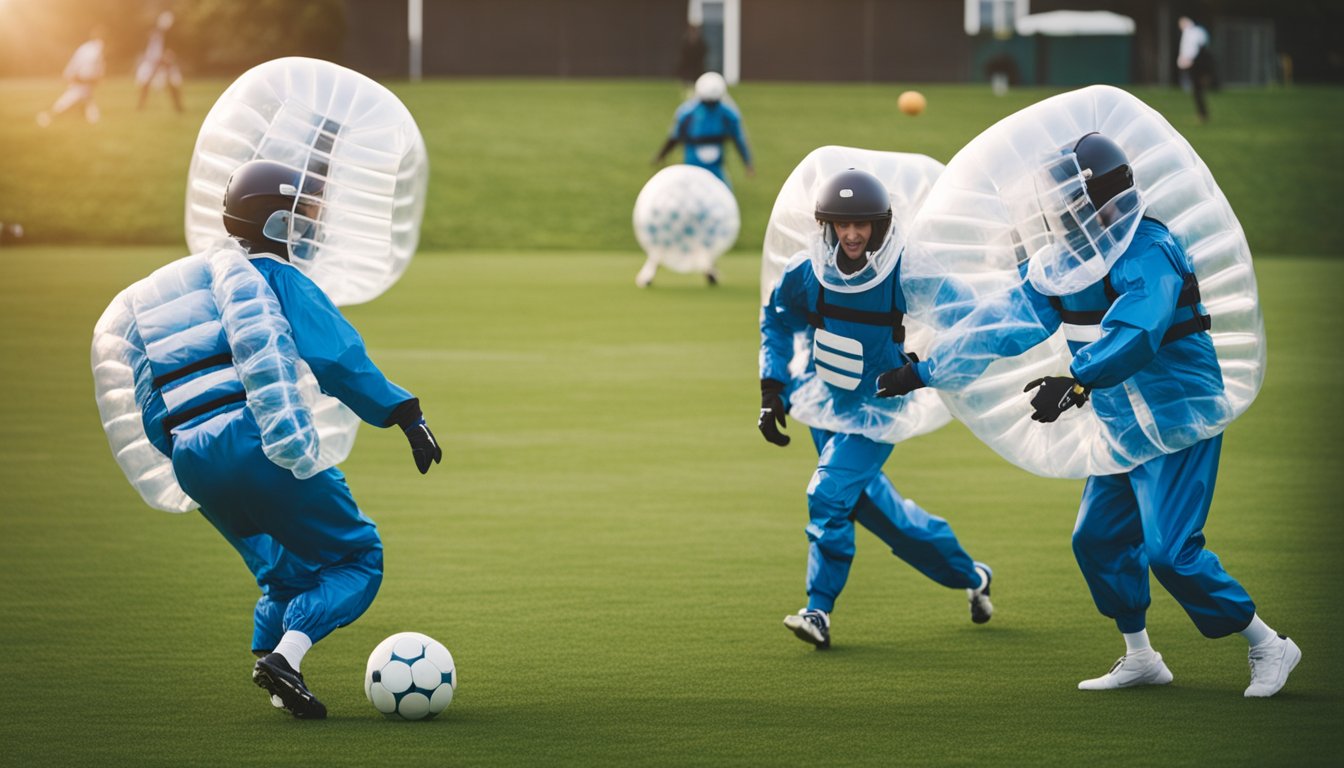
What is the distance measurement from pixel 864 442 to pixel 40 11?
146 feet

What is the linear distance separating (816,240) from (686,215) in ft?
41.6

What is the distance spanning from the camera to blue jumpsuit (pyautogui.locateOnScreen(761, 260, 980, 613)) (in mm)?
6977

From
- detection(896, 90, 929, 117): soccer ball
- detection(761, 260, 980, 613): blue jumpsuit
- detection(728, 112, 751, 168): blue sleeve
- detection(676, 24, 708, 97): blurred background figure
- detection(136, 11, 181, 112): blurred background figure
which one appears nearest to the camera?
detection(761, 260, 980, 613): blue jumpsuit

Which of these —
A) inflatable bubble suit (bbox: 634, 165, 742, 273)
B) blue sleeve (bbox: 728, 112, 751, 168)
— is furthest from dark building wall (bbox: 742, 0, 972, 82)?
inflatable bubble suit (bbox: 634, 165, 742, 273)

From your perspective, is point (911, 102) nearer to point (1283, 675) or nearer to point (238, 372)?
point (1283, 675)

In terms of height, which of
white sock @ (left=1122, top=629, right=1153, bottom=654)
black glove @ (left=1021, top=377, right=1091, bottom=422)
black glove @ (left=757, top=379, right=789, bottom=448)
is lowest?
white sock @ (left=1122, top=629, right=1153, bottom=654)

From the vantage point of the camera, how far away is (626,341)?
16156mm

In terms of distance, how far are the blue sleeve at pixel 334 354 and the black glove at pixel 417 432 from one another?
0.03m

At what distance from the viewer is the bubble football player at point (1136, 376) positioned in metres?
5.80

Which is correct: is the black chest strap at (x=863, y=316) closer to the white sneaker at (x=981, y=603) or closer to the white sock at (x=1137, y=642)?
the white sneaker at (x=981, y=603)

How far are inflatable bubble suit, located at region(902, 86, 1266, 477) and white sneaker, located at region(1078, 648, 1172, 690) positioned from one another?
0.70m

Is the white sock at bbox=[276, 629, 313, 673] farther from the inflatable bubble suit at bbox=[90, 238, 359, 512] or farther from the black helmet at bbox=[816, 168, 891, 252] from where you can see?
the black helmet at bbox=[816, 168, 891, 252]

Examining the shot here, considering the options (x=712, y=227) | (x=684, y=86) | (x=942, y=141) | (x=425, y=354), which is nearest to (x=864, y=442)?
(x=425, y=354)

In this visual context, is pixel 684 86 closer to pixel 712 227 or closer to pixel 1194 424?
pixel 712 227
